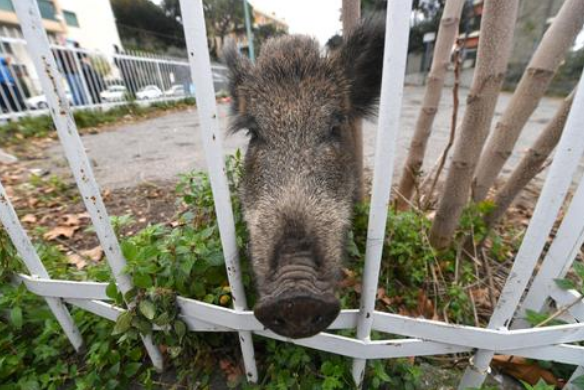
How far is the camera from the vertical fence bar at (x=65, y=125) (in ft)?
3.09

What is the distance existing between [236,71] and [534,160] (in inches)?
91.2

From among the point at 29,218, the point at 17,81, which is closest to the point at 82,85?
the point at 17,81

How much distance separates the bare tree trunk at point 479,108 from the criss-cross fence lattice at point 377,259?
86 cm

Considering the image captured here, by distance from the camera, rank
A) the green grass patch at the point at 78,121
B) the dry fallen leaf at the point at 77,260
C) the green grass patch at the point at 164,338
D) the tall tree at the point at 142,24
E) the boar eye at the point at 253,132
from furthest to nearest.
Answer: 1. the tall tree at the point at 142,24
2. the green grass patch at the point at 78,121
3. the dry fallen leaf at the point at 77,260
4. the boar eye at the point at 253,132
5. the green grass patch at the point at 164,338

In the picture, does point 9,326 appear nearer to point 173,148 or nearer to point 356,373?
point 356,373

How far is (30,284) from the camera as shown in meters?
1.62

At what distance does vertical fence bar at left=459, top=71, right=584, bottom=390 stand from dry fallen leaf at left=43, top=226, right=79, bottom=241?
3451 mm

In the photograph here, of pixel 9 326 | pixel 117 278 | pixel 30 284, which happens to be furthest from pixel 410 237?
pixel 9 326

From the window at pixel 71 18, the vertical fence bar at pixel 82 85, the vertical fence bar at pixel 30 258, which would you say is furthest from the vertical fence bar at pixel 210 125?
the window at pixel 71 18

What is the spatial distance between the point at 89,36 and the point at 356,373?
3607cm

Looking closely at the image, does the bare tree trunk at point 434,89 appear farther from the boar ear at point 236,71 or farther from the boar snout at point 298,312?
the boar snout at point 298,312

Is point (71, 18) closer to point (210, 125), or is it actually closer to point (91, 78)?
point (91, 78)

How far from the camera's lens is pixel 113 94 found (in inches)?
446

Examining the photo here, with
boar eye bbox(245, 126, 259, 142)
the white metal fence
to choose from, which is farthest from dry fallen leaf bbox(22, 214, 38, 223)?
boar eye bbox(245, 126, 259, 142)
